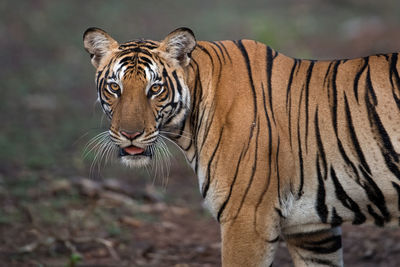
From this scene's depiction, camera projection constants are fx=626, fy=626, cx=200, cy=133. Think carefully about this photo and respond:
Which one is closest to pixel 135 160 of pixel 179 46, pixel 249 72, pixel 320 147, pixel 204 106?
pixel 204 106

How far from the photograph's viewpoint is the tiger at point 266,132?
3578 mm

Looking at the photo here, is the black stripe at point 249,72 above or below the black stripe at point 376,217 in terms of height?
above

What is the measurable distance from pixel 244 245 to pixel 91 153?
462 centimetres

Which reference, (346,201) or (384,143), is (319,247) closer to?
(346,201)

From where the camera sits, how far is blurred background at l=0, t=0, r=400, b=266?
5441 mm

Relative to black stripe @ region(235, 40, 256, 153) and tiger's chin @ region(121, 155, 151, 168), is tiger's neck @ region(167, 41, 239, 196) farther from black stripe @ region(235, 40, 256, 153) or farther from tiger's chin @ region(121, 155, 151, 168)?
tiger's chin @ region(121, 155, 151, 168)

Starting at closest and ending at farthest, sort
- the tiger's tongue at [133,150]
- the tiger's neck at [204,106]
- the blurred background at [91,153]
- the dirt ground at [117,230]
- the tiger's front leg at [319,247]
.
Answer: the tiger's tongue at [133,150] < the tiger's neck at [204,106] < the tiger's front leg at [319,247] < the dirt ground at [117,230] < the blurred background at [91,153]

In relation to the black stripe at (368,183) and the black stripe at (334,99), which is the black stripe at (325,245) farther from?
the black stripe at (334,99)

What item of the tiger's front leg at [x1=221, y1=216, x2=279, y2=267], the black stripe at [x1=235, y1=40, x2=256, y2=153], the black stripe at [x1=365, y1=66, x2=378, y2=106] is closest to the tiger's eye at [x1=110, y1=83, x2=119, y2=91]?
the black stripe at [x1=235, y1=40, x2=256, y2=153]

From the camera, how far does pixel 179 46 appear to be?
3.73 metres

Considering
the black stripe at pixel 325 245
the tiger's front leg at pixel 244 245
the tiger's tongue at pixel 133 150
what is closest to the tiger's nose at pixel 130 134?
the tiger's tongue at pixel 133 150

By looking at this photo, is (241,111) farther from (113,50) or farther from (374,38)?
(374,38)

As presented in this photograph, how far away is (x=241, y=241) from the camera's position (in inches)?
143

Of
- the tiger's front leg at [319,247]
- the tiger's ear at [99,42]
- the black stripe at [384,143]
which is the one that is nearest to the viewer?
the black stripe at [384,143]
